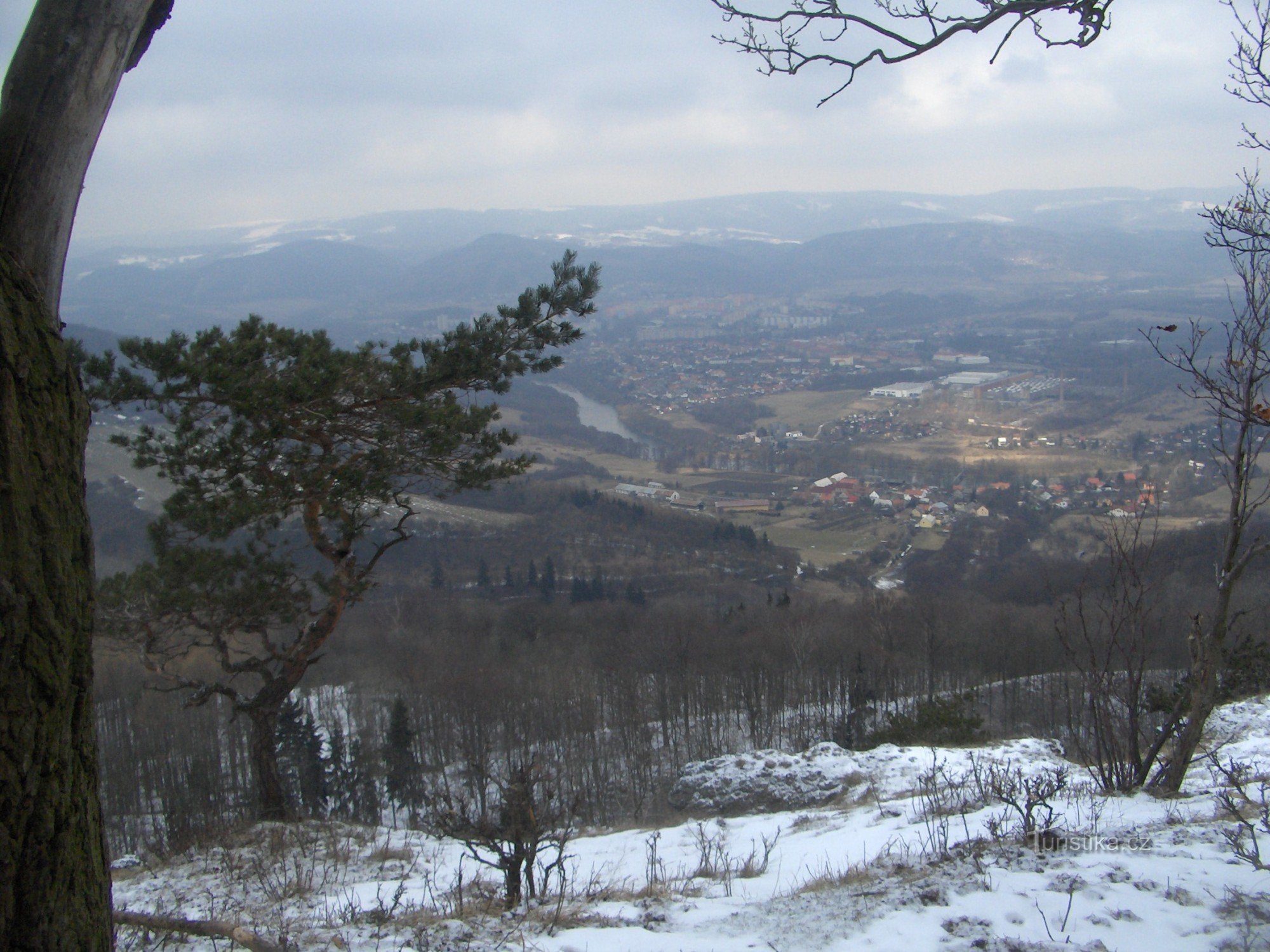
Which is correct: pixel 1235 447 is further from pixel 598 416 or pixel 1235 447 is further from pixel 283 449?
pixel 598 416

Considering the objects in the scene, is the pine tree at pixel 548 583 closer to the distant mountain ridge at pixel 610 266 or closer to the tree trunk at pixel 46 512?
the tree trunk at pixel 46 512

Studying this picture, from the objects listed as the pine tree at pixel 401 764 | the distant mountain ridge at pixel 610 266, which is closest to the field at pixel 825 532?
the pine tree at pixel 401 764

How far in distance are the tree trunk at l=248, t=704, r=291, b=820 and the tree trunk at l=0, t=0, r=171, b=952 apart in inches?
220

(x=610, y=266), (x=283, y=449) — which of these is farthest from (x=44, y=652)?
(x=610, y=266)

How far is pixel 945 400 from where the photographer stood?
56.4m

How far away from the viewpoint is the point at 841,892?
3.01m

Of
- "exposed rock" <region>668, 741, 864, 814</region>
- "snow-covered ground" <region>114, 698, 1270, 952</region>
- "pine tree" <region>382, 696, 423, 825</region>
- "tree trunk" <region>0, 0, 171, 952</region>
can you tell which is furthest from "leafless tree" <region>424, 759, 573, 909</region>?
"pine tree" <region>382, 696, 423, 825</region>

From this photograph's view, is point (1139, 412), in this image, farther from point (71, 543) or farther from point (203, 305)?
point (203, 305)

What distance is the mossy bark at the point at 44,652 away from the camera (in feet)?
4.29

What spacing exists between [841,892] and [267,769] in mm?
5412

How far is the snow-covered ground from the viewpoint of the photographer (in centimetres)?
247

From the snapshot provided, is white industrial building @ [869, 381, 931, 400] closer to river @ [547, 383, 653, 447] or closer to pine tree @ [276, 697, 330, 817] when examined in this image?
river @ [547, 383, 653, 447]

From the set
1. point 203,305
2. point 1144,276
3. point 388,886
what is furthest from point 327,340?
point 1144,276

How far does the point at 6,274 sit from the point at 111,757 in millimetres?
23122
